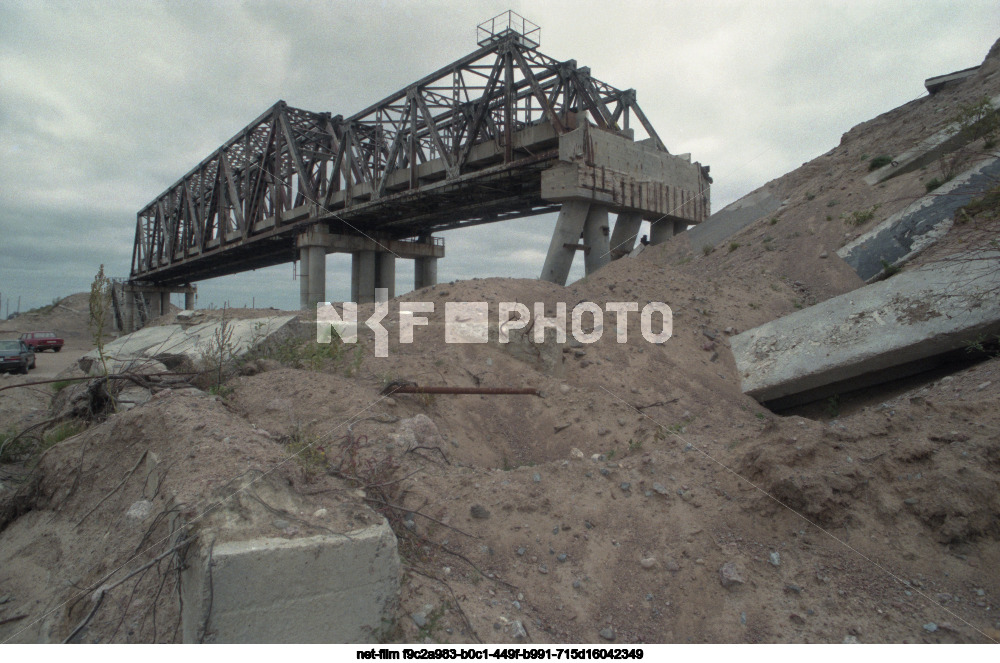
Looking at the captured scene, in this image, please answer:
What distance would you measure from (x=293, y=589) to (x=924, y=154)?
1392 centimetres

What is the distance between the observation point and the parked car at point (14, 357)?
1535 centimetres

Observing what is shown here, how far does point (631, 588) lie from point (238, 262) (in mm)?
35299

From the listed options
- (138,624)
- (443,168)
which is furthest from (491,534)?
(443,168)

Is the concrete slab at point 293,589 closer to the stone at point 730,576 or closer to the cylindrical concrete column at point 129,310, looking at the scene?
the stone at point 730,576

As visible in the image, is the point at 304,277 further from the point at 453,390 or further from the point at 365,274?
the point at 453,390

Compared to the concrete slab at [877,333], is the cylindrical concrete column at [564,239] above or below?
above

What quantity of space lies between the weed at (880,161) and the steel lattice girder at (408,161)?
5570mm

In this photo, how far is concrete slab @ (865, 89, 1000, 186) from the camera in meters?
10.3

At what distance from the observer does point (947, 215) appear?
8.41 metres

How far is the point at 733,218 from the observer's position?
1440 cm

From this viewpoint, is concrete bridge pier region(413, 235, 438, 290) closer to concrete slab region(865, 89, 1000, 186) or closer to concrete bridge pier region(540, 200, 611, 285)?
concrete bridge pier region(540, 200, 611, 285)

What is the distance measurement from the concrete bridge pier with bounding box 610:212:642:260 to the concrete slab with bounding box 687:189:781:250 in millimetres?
1529

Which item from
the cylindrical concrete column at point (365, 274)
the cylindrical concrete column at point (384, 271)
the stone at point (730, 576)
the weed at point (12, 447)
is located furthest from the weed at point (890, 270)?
the cylindrical concrete column at point (384, 271)

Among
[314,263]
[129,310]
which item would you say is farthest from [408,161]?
[129,310]
